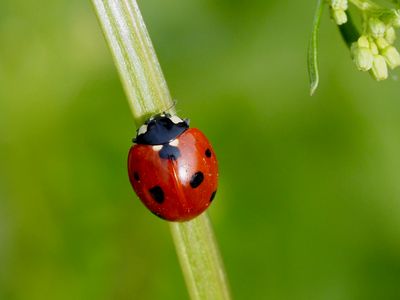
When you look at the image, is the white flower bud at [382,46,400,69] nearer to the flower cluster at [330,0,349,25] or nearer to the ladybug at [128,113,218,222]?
A: the flower cluster at [330,0,349,25]

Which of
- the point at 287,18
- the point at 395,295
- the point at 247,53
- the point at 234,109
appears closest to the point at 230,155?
the point at 234,109

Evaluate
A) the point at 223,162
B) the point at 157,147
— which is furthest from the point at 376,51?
the point at 223,162

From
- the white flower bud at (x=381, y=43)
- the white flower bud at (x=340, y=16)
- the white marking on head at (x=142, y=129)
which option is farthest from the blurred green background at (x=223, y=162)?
the white flower bud at (x=340, y=16)

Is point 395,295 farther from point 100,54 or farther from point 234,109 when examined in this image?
point 100,54

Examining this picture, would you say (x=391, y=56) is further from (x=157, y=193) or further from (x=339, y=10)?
(x=157, y=193)

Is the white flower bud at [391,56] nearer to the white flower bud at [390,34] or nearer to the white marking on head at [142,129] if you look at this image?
the white flower bud at [390,34]
